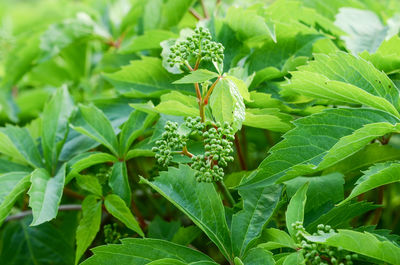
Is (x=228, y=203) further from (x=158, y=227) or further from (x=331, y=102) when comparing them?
(x=331, y=102)

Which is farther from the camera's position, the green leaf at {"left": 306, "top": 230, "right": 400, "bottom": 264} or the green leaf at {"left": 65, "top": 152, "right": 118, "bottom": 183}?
the green leaf at {"left": 65, "top": 152, "right": 118, "bottom": 183}

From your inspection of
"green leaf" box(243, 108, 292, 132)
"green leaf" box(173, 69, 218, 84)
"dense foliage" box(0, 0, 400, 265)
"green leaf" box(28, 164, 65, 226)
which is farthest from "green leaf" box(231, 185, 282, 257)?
"green leaf" box(28, 164, 65, 226)

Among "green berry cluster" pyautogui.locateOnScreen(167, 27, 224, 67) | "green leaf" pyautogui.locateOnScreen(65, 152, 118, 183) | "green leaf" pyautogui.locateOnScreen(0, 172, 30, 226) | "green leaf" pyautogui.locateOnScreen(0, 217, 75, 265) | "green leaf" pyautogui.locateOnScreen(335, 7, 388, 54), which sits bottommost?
"green leaf" pyautogui.locateOnScreen(0, 217, 75, 265)

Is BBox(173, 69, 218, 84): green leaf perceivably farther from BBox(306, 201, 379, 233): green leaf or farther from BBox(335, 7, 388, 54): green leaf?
BBox(335, 7, 388, 54): green leaf

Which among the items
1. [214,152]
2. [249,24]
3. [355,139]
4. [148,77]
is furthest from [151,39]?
[355,139]

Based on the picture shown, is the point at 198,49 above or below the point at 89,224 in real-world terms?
above

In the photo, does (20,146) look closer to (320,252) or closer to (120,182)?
(120,182)

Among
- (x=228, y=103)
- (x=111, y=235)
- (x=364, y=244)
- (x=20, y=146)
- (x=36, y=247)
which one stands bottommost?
(x=36, y=247)

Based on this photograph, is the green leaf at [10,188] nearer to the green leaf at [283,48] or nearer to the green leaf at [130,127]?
the green leaf at [130,127]
